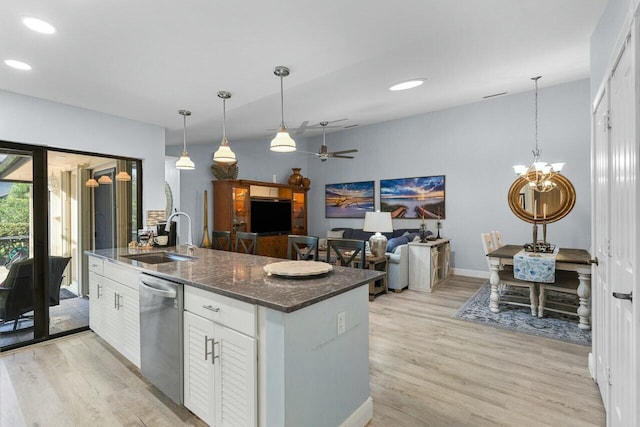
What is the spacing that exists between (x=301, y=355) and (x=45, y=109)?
3.65 m

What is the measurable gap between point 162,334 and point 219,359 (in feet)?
1.98

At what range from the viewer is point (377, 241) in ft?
14.8

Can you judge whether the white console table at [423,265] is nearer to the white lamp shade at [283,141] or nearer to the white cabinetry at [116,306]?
the white lamp shade at [283,141]

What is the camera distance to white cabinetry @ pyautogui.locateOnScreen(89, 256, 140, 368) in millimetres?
2451

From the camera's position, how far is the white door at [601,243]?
1.78 meters

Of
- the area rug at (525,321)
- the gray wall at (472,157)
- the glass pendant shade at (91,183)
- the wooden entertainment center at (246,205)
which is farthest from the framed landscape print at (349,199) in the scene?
the glass pendant shade at (91,183)

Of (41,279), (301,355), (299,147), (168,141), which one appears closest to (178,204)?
(168,141)

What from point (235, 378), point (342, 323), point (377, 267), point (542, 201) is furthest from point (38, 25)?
point (542, 201)

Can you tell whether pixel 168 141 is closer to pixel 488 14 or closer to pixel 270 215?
pixel 270 215

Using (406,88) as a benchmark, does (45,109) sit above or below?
below

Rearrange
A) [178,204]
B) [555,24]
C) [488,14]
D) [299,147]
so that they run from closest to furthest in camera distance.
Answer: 1. [488,14]
2. [555,24]
3. [178,204]
4. [299,147]

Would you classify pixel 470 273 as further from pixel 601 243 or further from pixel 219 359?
pixel 219 359

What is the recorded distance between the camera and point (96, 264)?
3.07 meters

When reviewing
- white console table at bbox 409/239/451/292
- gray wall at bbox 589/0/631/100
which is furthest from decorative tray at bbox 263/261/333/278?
white console table at bbox 409/239/451/292
